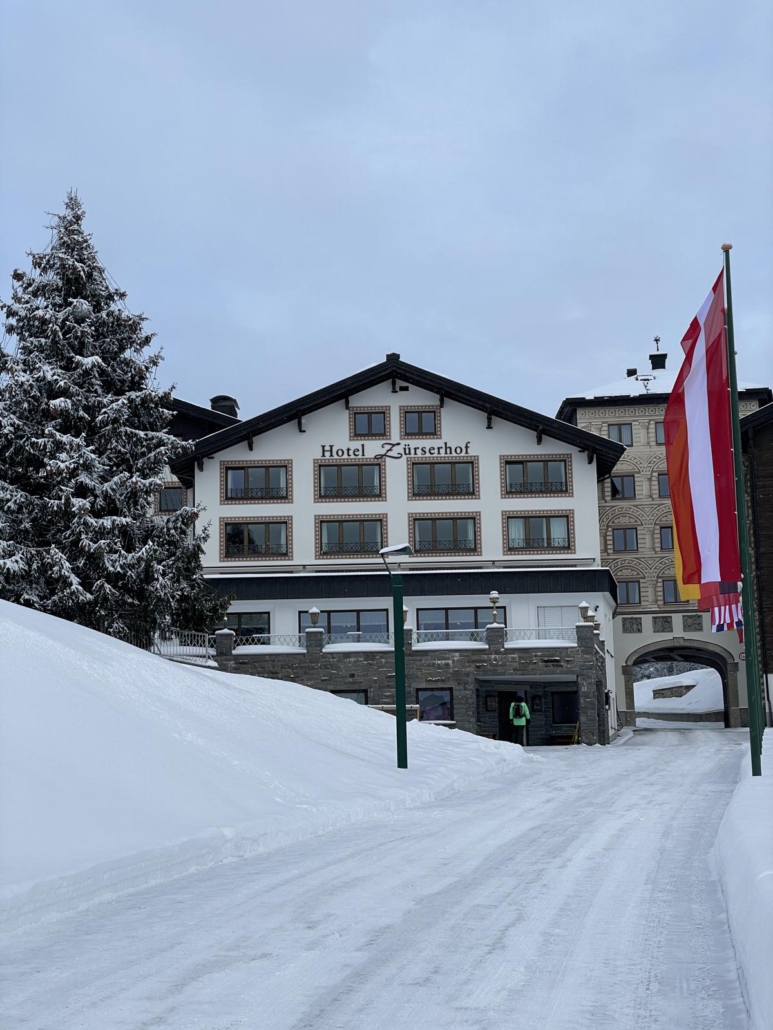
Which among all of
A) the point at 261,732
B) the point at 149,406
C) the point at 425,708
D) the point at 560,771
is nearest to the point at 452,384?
the point at 425,708

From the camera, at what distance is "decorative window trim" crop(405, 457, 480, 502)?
143 feet

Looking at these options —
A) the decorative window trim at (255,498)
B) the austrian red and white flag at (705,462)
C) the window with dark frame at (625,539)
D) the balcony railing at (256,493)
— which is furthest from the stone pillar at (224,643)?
the window with dark frame at (625,539)

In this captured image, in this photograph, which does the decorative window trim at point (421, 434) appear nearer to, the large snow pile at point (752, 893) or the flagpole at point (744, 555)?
the flagpole at point (744, 555)

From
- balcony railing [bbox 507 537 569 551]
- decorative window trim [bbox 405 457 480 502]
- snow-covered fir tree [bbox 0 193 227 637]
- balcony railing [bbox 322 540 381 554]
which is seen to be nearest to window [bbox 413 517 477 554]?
decorative window trim [bbox 405 457 480 502]

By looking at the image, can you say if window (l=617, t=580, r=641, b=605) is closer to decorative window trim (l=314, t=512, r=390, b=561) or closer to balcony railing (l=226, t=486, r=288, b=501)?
decorative window trim (l=314, t=512, r=390, b=561)

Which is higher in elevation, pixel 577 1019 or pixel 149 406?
pixel 149 406

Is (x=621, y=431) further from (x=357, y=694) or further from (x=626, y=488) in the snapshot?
(x=357, y=694)

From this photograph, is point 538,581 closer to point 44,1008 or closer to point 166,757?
point 166,757

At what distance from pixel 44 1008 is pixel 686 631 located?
5080 centimetres

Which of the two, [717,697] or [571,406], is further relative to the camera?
[717,697]

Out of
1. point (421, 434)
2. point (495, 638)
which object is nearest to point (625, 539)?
point (421, 434)

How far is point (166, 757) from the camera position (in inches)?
504

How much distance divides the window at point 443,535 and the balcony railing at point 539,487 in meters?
2.04

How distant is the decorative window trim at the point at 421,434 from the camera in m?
44.1
